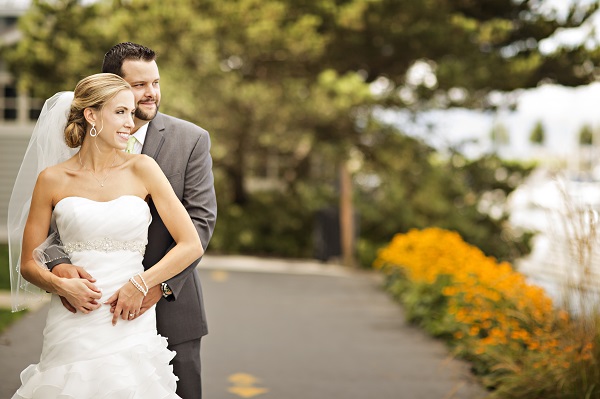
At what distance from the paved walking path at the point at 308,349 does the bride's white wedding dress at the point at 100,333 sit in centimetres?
328

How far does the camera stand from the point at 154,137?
3.93 meters

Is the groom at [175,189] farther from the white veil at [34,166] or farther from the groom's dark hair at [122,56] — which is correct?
the white veil at [34,166]

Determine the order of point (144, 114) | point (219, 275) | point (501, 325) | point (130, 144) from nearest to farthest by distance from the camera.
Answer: point (144, 114) < point (130, 144) < point (501, 325) < point (219, 275)

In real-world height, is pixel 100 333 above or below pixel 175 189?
below

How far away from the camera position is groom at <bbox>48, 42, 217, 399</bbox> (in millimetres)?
3691

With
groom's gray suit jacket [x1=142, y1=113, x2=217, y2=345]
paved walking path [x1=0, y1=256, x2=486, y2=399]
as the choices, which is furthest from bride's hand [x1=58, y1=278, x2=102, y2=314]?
paved walking path [x1=0, y1=256, x2=486, y2=399]

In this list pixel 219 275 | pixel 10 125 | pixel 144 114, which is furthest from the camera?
pixel 10 125

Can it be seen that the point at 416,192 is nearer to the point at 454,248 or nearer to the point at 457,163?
the point at 457,163

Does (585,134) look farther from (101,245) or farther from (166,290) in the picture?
(101,245)

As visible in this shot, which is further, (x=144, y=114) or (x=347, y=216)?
(x=347, y=216)

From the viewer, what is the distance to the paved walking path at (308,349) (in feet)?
24.5

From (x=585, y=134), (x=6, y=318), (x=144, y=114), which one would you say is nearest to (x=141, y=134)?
(x=144, y=114)

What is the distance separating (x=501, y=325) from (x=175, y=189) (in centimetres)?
511

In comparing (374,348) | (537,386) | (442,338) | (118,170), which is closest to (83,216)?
(118,170)
